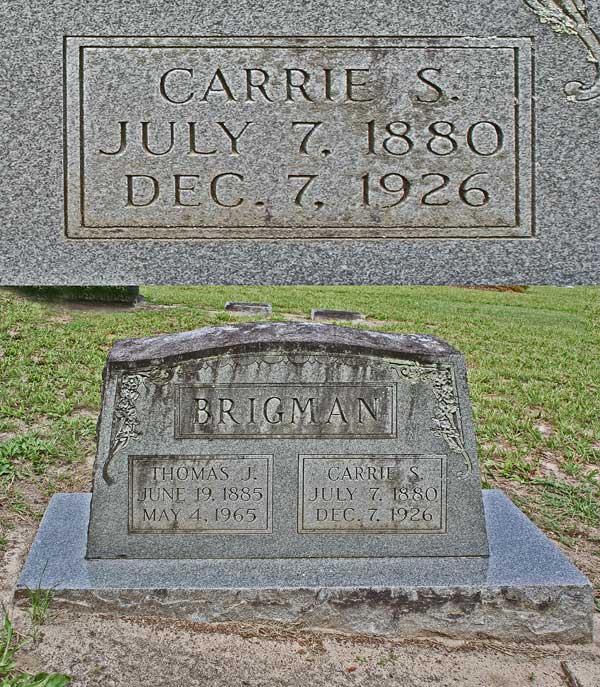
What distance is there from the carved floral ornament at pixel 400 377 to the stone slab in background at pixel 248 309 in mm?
8408

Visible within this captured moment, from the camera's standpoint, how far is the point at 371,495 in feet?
10.00

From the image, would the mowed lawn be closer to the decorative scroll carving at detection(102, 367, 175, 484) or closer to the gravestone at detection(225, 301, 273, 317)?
the gravestone at detection(225, 301, 273, 317)

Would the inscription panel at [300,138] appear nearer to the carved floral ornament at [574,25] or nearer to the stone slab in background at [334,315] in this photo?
the carved floral ornament at [574,25]

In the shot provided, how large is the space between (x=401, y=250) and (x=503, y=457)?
296cm

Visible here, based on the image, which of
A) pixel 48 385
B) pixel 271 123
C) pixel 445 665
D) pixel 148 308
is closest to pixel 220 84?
pixel 271 123

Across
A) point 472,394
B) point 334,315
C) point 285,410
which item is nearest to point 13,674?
point 285,410

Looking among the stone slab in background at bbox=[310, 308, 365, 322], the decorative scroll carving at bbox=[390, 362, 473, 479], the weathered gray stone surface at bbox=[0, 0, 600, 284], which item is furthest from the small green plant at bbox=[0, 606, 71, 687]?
the stone slab in background at bbox=[310, 308, 365, 322]

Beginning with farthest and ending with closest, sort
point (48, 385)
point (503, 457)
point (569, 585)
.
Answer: point (48, 385) < point (503, 457) < point (569, 585)

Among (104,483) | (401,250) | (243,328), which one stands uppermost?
(401,250)

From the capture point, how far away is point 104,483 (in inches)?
119

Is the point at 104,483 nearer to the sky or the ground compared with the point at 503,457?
nearer to the sky

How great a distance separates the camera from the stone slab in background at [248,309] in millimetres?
11438

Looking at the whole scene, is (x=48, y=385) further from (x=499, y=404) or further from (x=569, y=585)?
(x=569, y=585)

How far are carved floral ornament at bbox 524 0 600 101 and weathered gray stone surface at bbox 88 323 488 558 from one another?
1.22 metres
